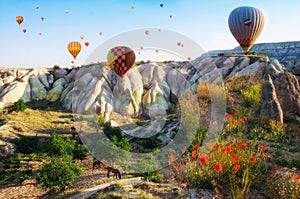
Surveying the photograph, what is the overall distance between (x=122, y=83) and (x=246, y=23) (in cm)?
1426

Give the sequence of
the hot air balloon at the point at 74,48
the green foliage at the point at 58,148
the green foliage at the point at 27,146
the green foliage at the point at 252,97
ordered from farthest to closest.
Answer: the hot air balloon at the point at 74,48 < the green foliage at the point at 252,97 < the green foliage at the point at 27,146 < the green foliage at the point at 58,148

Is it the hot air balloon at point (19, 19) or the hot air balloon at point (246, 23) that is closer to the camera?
the hot air balloon at point (246, 23)

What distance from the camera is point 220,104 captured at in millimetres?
14531

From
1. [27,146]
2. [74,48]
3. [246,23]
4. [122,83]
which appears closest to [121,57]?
[122,83]

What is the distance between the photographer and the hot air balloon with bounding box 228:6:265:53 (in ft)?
92.7

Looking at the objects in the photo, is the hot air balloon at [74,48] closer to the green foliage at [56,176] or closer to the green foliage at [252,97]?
the green foliage at [252,97]

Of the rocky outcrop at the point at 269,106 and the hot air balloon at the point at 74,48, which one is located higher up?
the hot air balloon at the point at 74,48

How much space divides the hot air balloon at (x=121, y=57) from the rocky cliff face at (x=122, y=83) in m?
2.79

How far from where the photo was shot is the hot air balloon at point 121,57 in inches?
853

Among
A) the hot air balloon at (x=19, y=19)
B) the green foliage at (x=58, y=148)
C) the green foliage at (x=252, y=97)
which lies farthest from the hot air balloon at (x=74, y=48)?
the green foliage at (x=58, y=148)

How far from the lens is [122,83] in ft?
81.3

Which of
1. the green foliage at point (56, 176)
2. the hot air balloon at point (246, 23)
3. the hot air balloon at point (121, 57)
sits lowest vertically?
the green foliage at point (56, 176)

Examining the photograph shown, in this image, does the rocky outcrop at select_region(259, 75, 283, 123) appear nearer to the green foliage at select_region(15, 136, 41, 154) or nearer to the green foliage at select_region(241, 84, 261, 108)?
the green foliage at select_region(241, 84, 261, 108)

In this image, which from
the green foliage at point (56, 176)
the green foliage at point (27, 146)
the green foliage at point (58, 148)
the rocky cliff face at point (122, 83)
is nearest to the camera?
the green foliage at point (56, 176)
